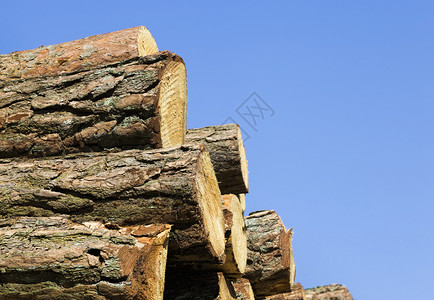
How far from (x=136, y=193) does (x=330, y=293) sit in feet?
16.0

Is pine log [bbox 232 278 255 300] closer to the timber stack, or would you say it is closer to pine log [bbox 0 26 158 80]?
the timber stack

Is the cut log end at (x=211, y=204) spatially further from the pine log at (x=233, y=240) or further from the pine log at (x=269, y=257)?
the pine log at (x=269, y=257)

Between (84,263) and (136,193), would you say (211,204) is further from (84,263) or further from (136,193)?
(84,263)

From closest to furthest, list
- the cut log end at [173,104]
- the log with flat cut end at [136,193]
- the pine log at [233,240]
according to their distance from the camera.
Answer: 1. the log with flat cut end at [136,193]
2. the pine log at [233,240]
3. the cut log end at [173,104]

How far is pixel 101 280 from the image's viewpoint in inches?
91.1

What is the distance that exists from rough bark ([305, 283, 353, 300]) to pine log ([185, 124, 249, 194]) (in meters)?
3.11

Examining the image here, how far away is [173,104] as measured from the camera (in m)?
3.41

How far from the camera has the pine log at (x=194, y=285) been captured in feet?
9.89

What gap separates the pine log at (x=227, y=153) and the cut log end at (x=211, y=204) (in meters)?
1.10

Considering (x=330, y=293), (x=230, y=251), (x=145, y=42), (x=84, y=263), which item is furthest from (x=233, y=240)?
(x=330, y=293)

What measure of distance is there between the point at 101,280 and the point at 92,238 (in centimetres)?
23

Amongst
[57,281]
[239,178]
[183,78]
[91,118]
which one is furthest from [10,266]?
[239,178]

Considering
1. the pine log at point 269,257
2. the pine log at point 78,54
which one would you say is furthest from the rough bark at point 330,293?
the pine log at point 78,54

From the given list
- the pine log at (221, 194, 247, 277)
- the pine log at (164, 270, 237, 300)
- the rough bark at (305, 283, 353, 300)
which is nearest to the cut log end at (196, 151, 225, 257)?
the pine log at (221, 194, 247, 277)
